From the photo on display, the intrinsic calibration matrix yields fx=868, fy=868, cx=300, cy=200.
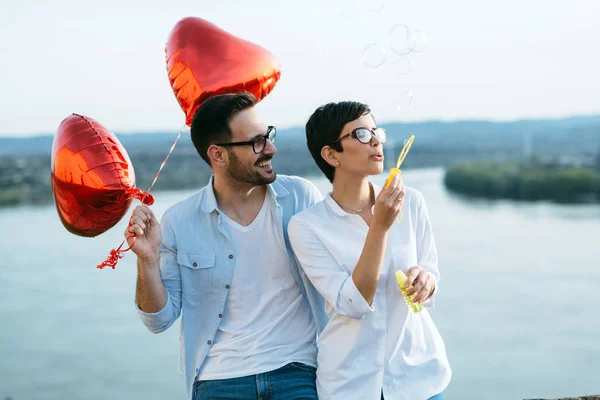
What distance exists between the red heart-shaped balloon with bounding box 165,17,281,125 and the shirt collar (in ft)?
1.46

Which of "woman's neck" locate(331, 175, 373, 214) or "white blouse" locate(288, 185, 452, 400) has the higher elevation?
"woman's neck" locate(331, 175, 373, 214)

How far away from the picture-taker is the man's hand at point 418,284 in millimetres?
2123

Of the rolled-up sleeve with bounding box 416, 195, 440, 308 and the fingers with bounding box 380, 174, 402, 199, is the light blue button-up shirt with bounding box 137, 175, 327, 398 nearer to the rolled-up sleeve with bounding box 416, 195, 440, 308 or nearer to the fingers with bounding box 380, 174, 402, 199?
the rolled-up sleeve with bounding box 416, 195, 440, 308

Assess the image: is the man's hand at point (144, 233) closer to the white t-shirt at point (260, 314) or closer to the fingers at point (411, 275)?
the white t-shirt at point (260, 314)

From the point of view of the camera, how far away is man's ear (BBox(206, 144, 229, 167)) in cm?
252

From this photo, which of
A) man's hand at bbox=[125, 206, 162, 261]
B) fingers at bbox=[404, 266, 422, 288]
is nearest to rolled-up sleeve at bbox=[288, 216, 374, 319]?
fingers at bbox=[404, 266, 422, 288]

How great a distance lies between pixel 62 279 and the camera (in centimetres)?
1844

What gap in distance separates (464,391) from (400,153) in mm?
11498

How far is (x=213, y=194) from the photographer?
2.56 meters

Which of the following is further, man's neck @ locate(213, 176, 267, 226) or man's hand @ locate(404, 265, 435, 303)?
man's neck @ locate(213, 176, 267, 226)

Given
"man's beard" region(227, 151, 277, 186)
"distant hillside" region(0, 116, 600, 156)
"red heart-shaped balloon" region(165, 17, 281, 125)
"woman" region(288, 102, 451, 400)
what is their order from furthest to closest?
"distant hillside" region(0, 116, 600, 156), "red heart-shaped balloon" region(165, 17, 281, 125), "man's beard" region(227, 151, 277, 186), "woman" region(288, 102, 451, 400)

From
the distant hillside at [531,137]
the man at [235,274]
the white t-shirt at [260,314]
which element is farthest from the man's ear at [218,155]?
the distant hillside at [531,137]

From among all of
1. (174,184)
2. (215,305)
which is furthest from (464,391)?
(215,305)

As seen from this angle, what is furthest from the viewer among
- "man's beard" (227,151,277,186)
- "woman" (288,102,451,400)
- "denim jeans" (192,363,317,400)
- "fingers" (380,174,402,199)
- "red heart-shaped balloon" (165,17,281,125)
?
"red heart-shaped balloon" (165,17,281,125)
